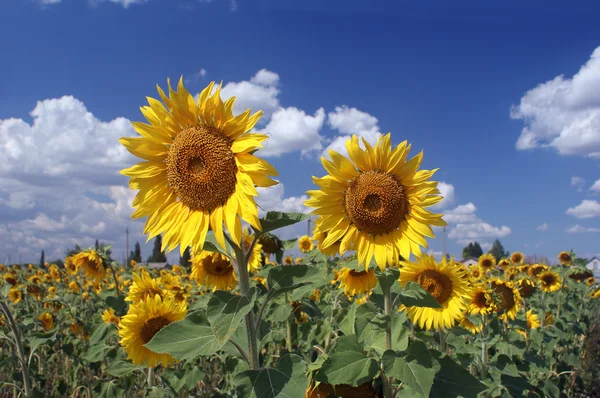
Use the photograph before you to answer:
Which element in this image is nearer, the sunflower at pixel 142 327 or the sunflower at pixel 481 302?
the sunflower at pixel 142 327

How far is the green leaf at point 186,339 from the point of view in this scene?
6.90ft

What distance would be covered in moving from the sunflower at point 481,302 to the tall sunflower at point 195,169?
354 centimetres

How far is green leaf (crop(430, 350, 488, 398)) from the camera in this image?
2391mm

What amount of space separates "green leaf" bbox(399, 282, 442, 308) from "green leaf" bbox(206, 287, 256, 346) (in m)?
0.83

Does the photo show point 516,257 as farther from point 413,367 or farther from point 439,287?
point 413,367

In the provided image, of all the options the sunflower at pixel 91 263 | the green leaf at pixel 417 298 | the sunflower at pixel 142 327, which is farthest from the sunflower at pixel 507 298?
the sunflower at pixel 91 263

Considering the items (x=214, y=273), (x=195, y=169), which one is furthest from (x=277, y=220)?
(x=214, y=273)

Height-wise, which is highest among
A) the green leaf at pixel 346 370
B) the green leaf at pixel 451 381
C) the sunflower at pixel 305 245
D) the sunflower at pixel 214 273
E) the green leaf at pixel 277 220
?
the sunflower at pixel 305 245

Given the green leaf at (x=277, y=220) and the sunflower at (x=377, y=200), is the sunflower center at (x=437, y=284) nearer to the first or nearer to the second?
the sunflower at (x=377, y=200)

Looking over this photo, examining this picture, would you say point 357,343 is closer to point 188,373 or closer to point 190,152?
point 190,152

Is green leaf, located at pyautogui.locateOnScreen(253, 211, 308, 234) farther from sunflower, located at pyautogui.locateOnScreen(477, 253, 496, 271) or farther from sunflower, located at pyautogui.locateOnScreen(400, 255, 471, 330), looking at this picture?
sunflower, located at pyautogui.locateOnScreen(477, 253, 496, 271)

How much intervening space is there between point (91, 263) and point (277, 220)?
4.33m

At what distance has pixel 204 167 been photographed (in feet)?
7.16

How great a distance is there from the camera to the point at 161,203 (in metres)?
2.35
